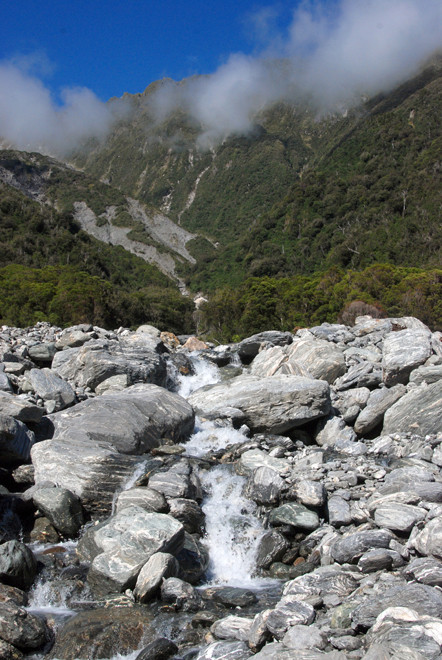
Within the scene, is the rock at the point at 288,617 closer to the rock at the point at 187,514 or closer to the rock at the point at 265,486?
the rock at the point at 187,514

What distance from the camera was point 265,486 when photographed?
1261 cm

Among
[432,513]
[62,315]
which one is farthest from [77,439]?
[62,315]

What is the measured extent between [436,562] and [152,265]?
117 metres

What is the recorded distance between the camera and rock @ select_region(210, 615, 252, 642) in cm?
770

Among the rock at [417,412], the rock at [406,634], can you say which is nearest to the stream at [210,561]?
the rock at [406,634]

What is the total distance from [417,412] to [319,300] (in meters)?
32.1

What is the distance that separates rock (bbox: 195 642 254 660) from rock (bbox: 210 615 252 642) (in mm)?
360

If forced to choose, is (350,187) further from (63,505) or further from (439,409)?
(63,505)

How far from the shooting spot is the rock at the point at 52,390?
17.2 metres

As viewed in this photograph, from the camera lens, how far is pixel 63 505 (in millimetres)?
11422

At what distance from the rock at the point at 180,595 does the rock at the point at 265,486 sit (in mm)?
3788

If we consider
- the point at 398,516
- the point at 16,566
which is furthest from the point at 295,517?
the point at 16,566

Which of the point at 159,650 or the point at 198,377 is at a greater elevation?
the point at 198,377

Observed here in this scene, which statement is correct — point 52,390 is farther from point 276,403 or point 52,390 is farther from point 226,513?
point 226,513
